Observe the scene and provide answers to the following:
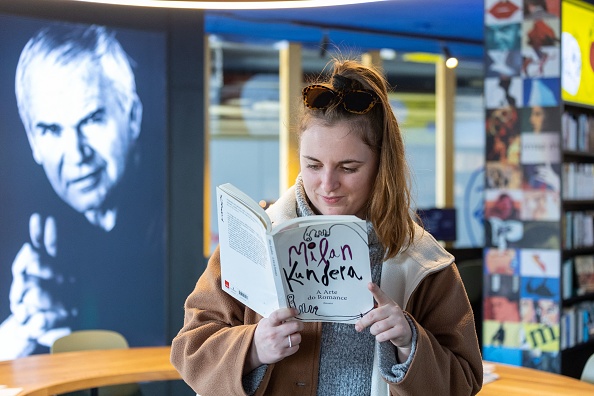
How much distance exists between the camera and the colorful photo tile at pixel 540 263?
16.9 feet

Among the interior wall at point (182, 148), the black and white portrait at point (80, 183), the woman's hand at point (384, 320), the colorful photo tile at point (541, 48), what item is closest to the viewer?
the woman's hand at point (384, 320)

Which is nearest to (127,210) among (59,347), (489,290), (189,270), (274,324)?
(189,270)

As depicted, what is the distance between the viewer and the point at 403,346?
5.07ft

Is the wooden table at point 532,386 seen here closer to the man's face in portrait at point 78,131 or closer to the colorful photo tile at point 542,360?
the colorful photo tile at point 542,360

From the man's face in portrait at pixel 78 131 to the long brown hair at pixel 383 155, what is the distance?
4497 mm

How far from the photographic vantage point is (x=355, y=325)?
1561 millimetres

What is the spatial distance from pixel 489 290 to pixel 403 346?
4040 mm

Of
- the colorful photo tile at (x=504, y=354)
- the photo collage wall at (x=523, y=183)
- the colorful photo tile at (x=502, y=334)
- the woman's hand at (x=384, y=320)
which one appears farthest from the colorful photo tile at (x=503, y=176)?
the woman's hand at (x=384, y=320)

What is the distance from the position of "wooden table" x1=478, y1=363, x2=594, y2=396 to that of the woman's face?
1.57 metres

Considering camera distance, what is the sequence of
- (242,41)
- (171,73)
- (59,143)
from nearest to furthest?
1. (59,143)
2. (171,73)
3. (242,41)

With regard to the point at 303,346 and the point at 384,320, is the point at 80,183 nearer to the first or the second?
the point at 303,346

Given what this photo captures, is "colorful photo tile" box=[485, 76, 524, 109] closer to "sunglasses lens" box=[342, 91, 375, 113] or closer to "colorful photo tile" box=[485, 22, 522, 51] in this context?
"colorful photo tile" box=[485, 22, 522, 51]

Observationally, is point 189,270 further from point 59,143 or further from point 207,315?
point 207,315

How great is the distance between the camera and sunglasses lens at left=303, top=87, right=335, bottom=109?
1.65 metres
